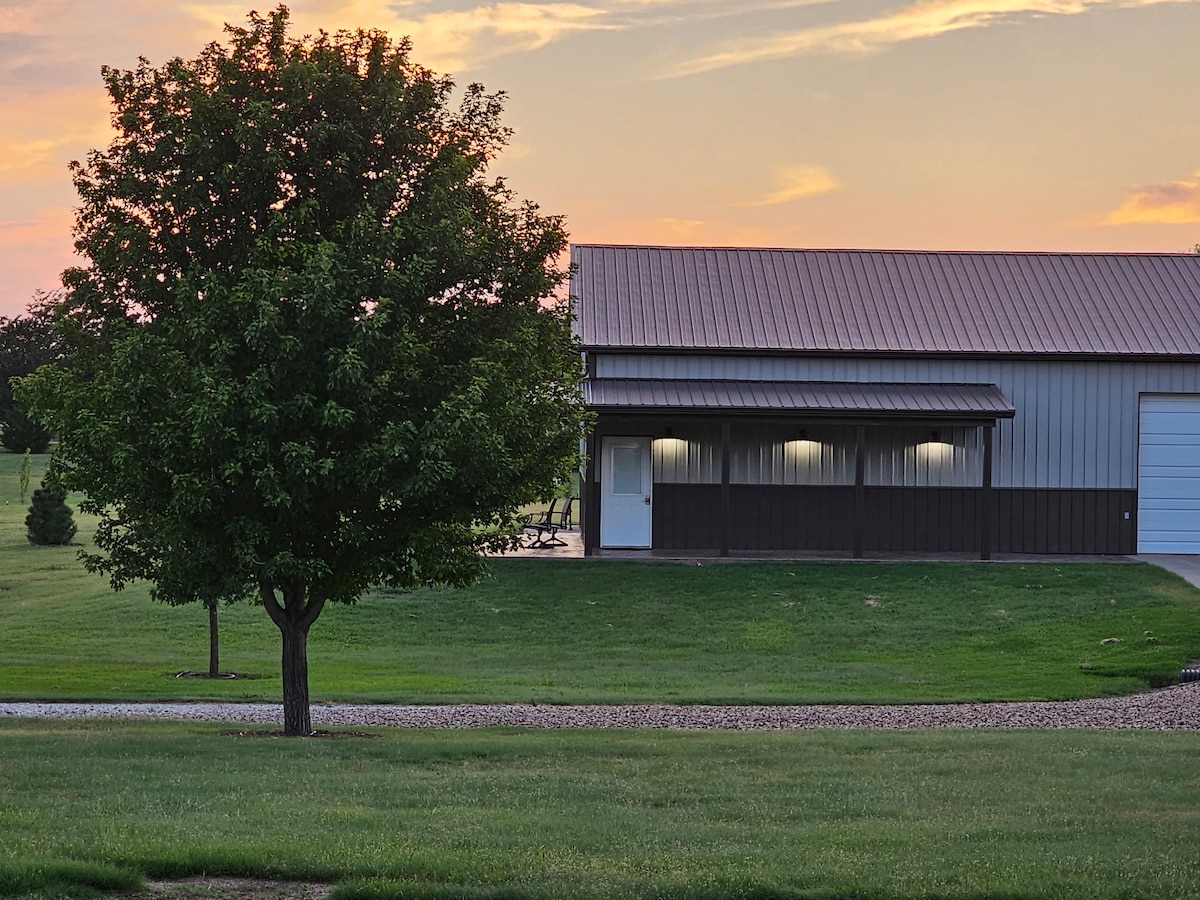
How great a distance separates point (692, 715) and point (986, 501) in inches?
555

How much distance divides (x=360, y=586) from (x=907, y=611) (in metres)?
13.5

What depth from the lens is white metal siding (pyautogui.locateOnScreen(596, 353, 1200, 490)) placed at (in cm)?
2959

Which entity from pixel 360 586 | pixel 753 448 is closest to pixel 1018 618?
pixel 753 448

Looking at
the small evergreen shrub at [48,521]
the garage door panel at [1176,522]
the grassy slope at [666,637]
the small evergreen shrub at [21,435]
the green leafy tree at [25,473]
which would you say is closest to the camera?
the grassy slope at [666,637]

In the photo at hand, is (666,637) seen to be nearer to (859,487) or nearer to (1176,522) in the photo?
(859,487)

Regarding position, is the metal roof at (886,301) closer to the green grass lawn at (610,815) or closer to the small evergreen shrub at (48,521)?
the small evergreen shrub at (48,521)

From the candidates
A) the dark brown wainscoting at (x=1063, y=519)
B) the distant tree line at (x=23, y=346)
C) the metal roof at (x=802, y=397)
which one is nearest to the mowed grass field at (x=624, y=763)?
the metal roof at (x=802, y=397)

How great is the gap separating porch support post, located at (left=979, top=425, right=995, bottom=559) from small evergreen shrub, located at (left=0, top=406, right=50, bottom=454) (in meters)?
46.7

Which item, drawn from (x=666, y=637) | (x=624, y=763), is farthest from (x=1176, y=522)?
(x=624, y=763)

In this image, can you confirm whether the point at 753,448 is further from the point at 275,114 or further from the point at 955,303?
the point at 275,114

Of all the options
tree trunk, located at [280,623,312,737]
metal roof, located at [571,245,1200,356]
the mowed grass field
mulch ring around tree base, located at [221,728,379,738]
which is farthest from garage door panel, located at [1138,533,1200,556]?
tree trunk, located at [280,623,312,737]

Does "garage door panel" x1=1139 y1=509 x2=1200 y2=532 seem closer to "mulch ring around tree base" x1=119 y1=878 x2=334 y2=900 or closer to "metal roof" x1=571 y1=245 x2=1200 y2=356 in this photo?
"metal roof" x1=571 y1=245 x2=1200 y2=356

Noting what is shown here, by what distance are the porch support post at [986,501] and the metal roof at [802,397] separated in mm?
499

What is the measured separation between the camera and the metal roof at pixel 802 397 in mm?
27359
